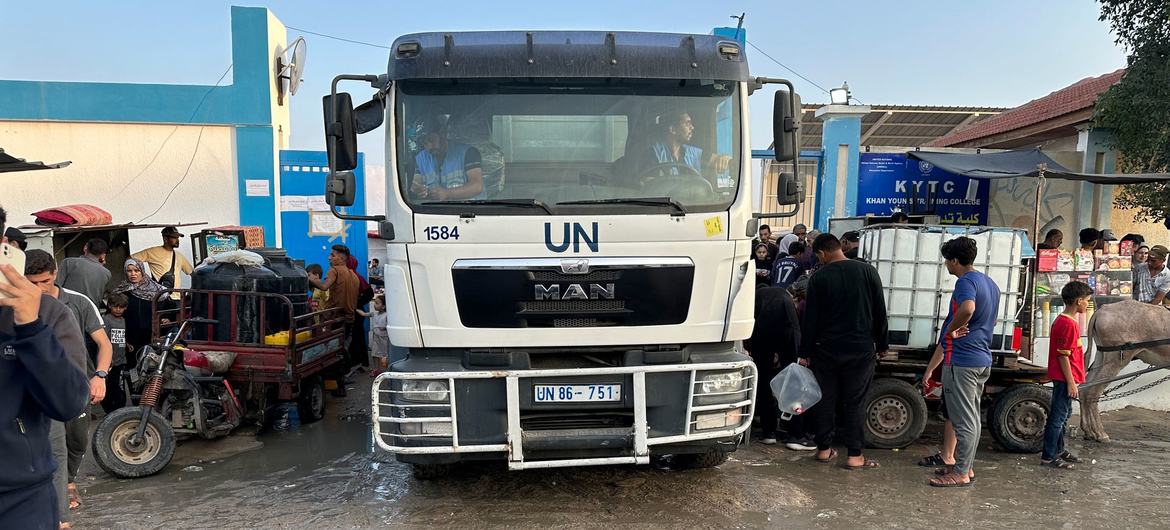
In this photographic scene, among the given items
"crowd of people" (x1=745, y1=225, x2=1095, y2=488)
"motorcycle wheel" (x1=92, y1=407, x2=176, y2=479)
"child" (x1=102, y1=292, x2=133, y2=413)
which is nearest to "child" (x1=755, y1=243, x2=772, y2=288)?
"crowd of people" (x1=745, y1=225, x2=1095, y2=488)

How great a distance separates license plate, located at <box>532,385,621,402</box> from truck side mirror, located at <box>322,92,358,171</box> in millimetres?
1737

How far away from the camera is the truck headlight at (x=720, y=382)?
421 centimetres

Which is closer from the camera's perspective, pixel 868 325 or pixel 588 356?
pixel 588 356

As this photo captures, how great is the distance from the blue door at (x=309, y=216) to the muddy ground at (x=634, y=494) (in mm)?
5304

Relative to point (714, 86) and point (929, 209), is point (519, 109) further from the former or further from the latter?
point (929, 209)

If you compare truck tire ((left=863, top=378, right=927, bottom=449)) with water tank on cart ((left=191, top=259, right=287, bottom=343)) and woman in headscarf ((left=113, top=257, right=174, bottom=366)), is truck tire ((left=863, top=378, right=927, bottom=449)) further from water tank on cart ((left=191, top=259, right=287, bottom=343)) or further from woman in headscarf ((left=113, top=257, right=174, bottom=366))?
woman in headscarf ((left=113, top=257, right=174, bottom=366))

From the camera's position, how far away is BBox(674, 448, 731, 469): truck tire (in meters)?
5.17

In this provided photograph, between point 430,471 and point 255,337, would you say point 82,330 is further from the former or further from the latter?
point 430,471

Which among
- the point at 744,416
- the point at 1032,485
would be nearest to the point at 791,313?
the point at 744,416

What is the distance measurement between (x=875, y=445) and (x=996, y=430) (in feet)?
3.07

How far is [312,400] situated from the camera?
22.5ft

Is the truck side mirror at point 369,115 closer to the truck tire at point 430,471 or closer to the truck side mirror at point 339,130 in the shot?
the truck side mirror at point 339,130

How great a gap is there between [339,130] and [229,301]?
2629 millimetres

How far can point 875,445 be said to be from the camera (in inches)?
228
